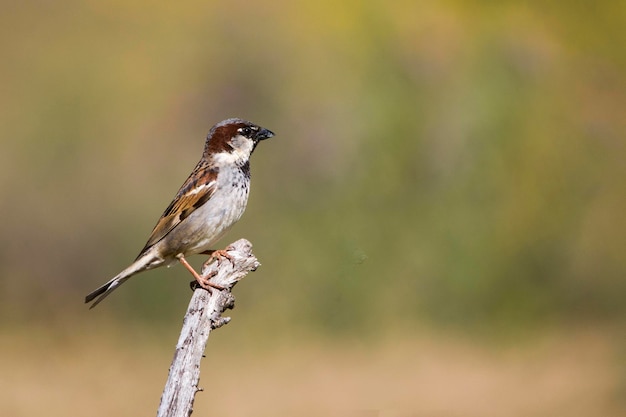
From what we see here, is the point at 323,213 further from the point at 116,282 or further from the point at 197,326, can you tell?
the point at 197,326

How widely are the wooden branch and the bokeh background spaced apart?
3795 mm

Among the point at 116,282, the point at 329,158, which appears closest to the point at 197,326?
the point at 116,282

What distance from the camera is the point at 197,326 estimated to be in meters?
4.05

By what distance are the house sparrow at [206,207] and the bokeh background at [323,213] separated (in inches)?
126

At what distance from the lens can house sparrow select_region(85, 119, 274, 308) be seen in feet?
17.0

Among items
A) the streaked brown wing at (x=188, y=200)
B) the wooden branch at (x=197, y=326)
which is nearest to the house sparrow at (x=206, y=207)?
the streaked brown wing at (x=188, y=200)

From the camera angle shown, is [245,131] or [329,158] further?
[329,158]

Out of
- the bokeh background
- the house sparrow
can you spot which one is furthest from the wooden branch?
the bokeh background

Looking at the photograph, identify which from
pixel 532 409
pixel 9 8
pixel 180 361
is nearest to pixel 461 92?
pixel 532 409

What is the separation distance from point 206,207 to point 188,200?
151 millimetres

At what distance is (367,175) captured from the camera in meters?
9.60

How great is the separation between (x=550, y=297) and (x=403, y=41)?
3464mm

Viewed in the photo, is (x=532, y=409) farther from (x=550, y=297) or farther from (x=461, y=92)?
(x=461, y=92)

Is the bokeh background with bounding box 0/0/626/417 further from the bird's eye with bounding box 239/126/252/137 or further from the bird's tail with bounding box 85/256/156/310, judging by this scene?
the bird's tail with bounding box 85/256/156/310
